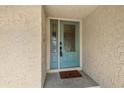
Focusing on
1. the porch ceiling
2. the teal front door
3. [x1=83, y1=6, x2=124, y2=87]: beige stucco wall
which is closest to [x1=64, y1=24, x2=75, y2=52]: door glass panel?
the teal front door

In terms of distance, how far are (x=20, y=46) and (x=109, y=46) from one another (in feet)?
6.22

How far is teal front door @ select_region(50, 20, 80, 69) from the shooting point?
414 centimetres

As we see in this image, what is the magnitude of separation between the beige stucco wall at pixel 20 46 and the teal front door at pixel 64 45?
1701mm

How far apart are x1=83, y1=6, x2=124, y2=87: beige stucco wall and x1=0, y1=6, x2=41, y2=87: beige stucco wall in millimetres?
1461

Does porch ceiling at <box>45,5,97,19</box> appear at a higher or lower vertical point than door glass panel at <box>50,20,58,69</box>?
higher

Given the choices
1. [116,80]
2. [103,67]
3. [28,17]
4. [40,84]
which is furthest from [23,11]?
[116,80]

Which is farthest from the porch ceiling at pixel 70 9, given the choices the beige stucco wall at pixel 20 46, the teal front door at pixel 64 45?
the beige stucco wall at pixel 20 46

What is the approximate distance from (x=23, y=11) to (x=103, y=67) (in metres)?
A: 2.18

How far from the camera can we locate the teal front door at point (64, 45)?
4137mm

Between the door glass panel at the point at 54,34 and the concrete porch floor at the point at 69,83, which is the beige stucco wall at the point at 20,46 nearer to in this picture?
the concrete porch floor at the point at 69,83

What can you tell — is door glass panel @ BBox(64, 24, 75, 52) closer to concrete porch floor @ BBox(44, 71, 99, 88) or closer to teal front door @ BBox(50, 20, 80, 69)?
teal front door @ BBox(50, 20, 80, 69)

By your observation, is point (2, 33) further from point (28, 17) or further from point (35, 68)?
point (35, 68)
